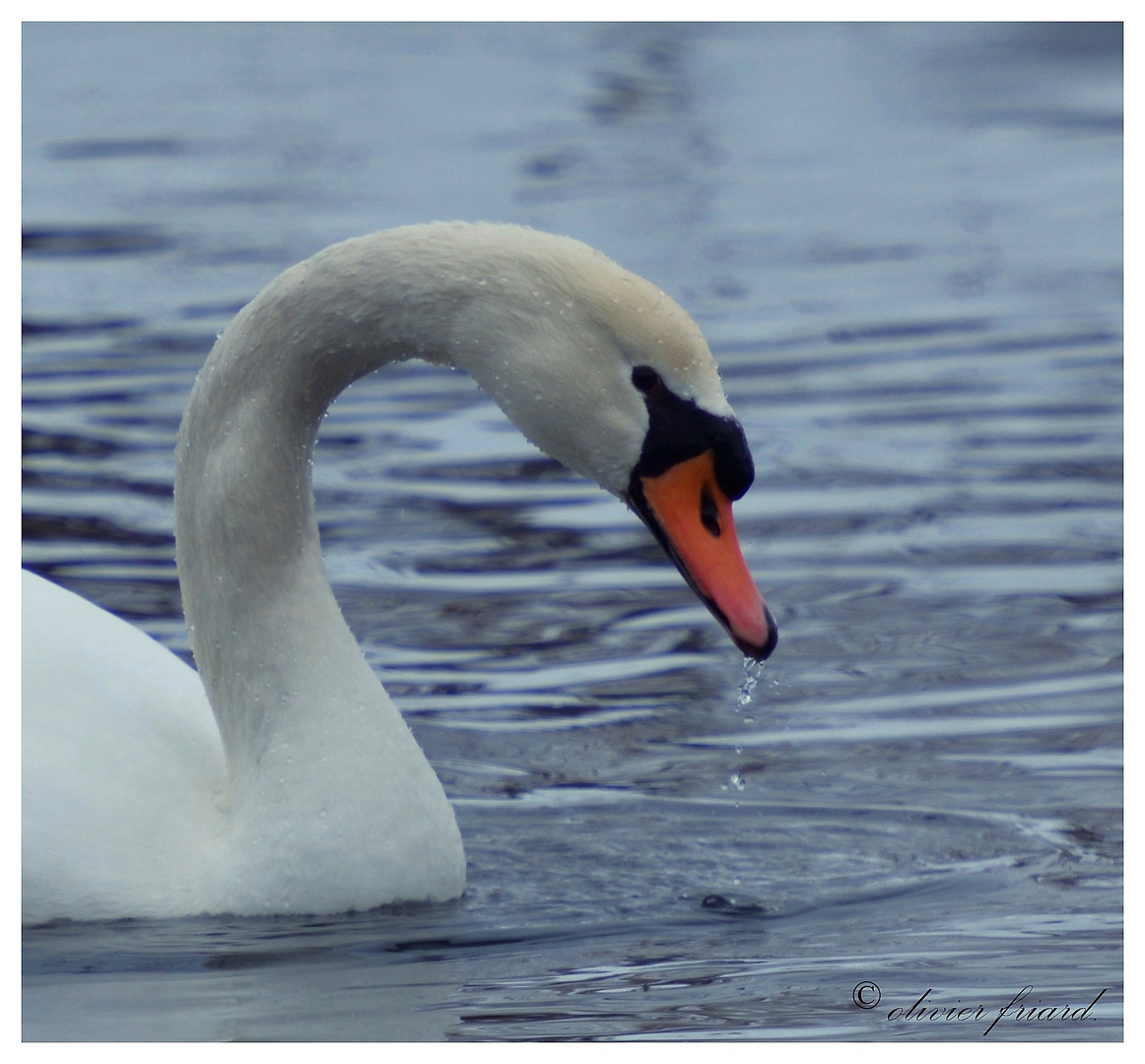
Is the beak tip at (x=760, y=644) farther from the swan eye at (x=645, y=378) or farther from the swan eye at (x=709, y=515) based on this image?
the swan eye at (x=645, y=378)

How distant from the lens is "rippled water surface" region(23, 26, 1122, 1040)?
458 centimetres

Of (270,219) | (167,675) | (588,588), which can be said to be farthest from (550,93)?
(167,675)

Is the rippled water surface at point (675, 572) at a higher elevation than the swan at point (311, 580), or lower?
lower

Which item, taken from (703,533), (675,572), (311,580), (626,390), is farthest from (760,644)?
(675,572)

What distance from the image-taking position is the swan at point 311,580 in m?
4.47

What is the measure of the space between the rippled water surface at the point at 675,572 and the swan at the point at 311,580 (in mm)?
156

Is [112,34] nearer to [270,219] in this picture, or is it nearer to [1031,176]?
[270,219]

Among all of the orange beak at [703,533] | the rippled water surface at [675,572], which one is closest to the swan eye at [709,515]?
the orange beak at [703,533]

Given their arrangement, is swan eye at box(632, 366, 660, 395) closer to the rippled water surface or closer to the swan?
the swan

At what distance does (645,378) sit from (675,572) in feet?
9.57

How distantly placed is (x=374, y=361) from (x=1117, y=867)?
79.0 inches

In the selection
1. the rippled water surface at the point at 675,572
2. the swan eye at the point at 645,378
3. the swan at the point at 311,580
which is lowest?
the rippled water surface at the point at 675,572
